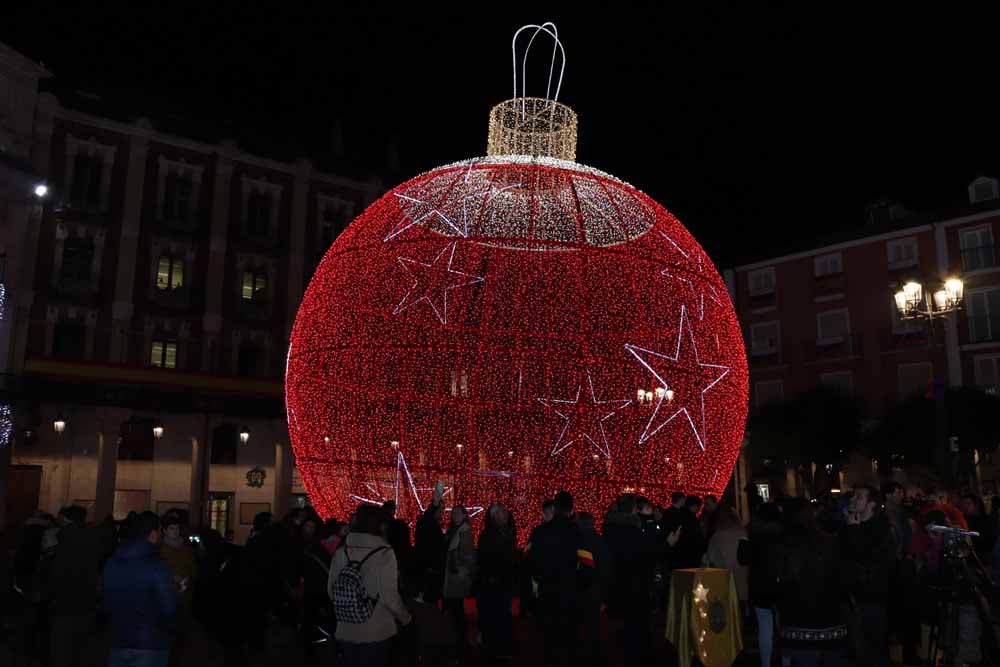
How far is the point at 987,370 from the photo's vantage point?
29.2 m

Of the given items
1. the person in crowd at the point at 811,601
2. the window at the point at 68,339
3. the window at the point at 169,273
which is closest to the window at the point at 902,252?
the window at the point at 169,273

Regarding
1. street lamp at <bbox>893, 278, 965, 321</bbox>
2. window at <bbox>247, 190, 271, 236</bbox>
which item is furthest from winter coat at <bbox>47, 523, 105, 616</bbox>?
window at <bbox>247, 190, 271, 236</bbox>

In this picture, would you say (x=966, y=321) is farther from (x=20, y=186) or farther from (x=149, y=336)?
(x=20, y=186)

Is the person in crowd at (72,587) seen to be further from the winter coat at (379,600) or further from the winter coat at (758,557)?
the winter coat at (758,557)

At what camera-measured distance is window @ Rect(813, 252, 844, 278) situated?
111ft

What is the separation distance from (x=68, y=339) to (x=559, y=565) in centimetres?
2473

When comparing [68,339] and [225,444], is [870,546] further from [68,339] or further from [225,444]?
[225,444]

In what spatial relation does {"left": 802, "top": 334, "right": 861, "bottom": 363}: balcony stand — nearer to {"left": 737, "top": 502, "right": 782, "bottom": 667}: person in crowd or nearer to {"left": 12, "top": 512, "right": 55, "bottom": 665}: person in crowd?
{"left": 737, "top": 502, "right": 782, "bottom": 667}: person in crowd

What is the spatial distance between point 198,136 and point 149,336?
7.40 meters

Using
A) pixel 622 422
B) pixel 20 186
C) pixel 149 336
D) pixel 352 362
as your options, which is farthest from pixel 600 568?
pixel 149 336

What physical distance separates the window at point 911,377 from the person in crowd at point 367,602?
96.7 feet

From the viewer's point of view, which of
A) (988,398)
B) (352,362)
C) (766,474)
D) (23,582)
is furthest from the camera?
(766,474)

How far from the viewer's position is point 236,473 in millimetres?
30031

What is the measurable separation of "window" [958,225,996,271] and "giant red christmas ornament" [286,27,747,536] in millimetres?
23383
